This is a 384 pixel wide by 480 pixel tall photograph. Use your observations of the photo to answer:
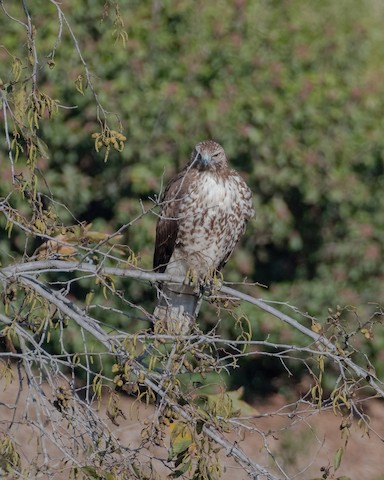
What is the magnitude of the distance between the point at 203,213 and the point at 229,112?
65.6 inches

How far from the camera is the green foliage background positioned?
7.18 metres

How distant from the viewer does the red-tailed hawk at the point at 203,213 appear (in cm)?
561

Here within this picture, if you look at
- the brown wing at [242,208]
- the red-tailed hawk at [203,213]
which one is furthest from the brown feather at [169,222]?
the brown wing at [242,208]

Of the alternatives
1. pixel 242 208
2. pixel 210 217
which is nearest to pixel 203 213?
pixel 210 217

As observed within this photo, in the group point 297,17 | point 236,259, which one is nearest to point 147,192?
point 236,259

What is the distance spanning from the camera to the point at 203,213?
5.66 meters

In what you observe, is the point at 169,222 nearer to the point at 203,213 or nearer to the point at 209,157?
the point at 203,213

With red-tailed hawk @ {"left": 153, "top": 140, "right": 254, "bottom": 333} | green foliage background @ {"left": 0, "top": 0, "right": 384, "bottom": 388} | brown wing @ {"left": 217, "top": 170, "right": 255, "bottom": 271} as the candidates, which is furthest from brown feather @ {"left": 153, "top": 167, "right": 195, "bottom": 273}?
green foliage background @ {"left": 0, "top": 0, "right": 384, "bottom": 388}

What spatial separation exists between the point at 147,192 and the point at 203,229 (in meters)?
1.66

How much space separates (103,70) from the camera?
282 inches

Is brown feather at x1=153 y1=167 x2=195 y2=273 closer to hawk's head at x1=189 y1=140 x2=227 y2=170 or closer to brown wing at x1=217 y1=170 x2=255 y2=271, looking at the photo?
hawk's head at x1=189 y1=140 x2=227 y2=170

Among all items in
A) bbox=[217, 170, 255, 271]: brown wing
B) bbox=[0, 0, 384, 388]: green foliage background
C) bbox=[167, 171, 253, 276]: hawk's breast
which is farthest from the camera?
bbox=[0, 0, 384, 388]: green foliage background

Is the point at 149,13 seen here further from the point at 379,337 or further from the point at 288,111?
the point at 379,337

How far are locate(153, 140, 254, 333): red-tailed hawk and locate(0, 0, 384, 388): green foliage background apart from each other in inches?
44.8
